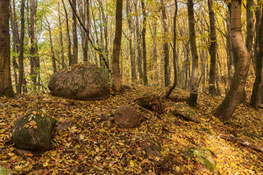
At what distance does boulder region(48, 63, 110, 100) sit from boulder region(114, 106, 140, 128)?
1815mm

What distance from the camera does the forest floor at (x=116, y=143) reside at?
10.0 ft

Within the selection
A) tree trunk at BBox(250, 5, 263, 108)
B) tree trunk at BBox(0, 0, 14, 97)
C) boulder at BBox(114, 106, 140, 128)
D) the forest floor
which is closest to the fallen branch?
the forest floor

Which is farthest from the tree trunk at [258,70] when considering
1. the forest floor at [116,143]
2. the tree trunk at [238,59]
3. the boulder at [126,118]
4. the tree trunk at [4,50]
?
the tree trunk at [4,50]

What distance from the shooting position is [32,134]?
10.0 feet

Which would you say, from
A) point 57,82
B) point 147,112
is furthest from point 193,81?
point 57,82

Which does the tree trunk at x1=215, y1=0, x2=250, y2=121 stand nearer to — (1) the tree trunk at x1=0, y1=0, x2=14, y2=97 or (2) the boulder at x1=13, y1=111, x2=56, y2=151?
(2) the boulder at x1=13, y1=111, x2=56, y2=151

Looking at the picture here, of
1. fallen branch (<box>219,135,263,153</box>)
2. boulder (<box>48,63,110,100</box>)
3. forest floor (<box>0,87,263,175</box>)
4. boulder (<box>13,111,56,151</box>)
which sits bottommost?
fallen branch (<box>219,135,263,153</box>)

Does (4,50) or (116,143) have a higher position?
(4,50)

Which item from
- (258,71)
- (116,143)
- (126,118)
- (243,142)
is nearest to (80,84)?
(126,118)

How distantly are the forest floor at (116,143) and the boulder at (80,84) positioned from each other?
349mm

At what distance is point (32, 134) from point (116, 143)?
6.27 feet

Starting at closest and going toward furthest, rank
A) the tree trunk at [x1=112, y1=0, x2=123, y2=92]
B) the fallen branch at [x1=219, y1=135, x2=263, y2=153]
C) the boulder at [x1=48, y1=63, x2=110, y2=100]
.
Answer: the fallen branch at [x1=219, y1=135, x2=263, y2=153]
the boulder at [x1=48, y1=63, x2=110, y2=100]
the tree trunk at [x1=112, y1=0, x2=123, y2=92]

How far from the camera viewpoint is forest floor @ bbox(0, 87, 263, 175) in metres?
3.06

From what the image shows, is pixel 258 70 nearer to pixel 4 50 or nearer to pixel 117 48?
pixel 117 48
